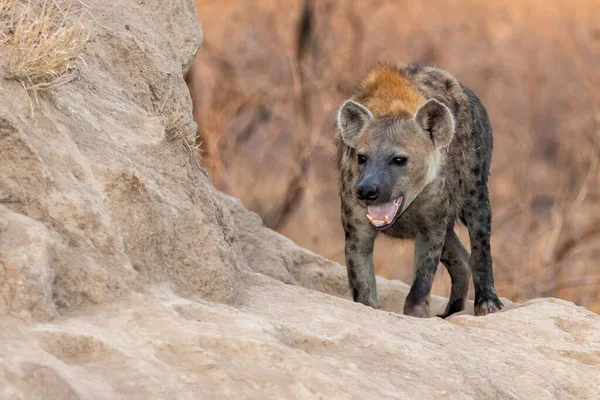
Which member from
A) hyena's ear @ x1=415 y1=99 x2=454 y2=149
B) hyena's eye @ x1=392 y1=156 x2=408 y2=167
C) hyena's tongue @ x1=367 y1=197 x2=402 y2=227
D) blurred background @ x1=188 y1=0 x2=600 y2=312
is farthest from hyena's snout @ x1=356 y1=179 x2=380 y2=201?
blurred background @ x1=188 y1=0 x2=600 y2=312

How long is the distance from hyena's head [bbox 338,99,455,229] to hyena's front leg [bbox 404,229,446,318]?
0.27m

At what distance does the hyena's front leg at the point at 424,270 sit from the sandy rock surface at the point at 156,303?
1.99 ft

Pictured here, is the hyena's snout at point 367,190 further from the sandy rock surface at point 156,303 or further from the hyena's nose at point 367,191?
the sandy rock surface at point 156,303

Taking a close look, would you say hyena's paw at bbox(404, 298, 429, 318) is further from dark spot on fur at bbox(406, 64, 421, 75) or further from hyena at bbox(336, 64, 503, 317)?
dark spot on fur at bbox(406, 64, 421, 75)

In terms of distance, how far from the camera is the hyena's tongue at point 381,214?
Result: 4949 mm

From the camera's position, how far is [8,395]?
2.56 metres

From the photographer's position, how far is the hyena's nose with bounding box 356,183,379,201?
4.82m

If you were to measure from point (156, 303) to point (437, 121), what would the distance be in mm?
2221

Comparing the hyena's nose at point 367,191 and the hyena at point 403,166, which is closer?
the hyena's nose at point 367,191

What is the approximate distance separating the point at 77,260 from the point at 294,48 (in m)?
7.68

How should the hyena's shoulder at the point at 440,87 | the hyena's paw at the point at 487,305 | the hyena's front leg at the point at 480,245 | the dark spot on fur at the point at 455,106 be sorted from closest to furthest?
the hyena's shoulder at the point at 440,87
the dark spot on fur at the point at 455,106
the hyena's paw at the point at 487,305
the hyena's front leg at the point at 480,245

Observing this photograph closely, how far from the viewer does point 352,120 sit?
5223mm

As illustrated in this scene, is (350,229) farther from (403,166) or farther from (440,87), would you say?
(440,87)

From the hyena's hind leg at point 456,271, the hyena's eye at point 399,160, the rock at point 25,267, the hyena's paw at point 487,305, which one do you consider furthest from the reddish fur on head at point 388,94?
the rock at point 25,267
